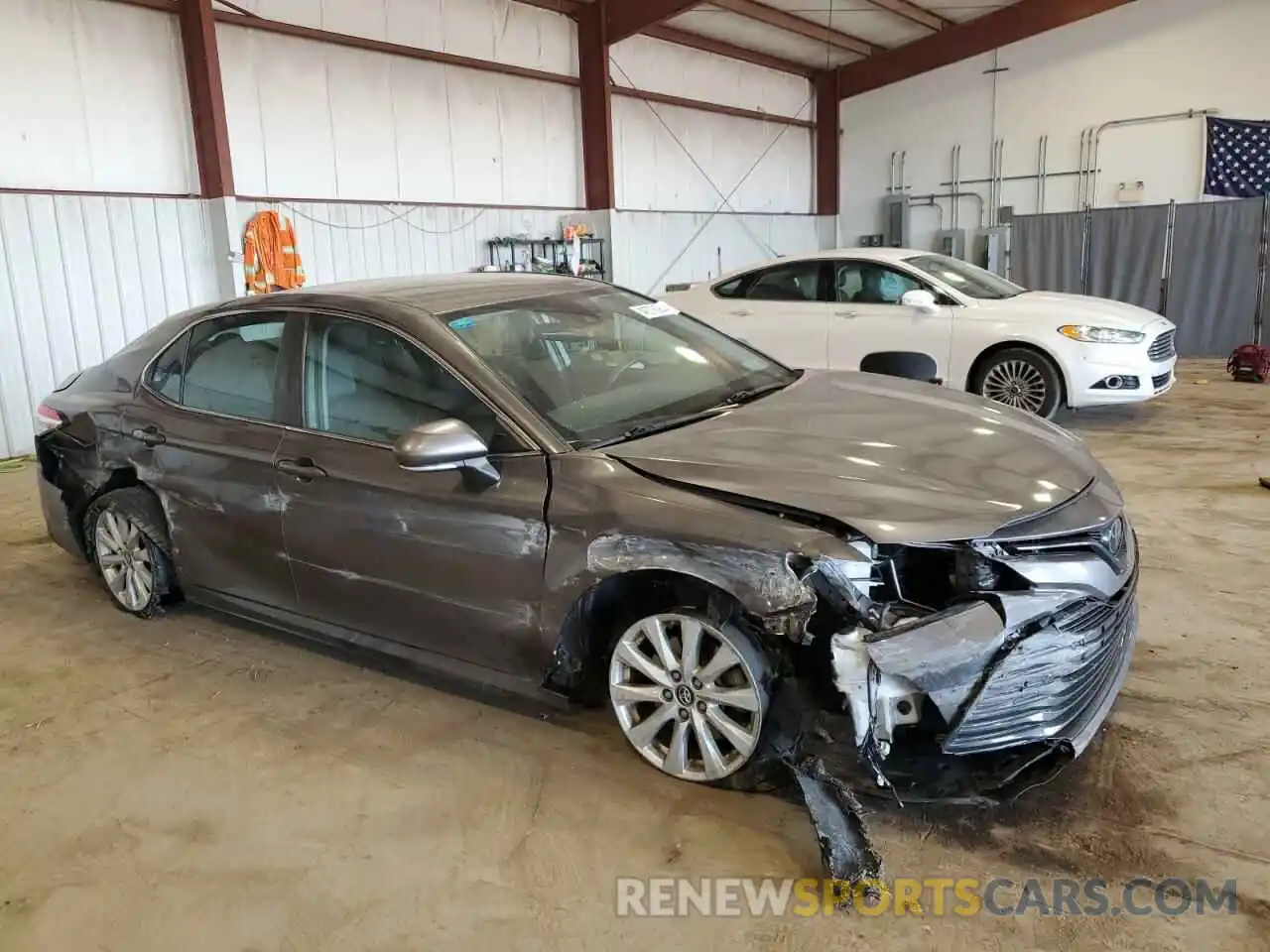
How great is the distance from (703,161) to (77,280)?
9.64m

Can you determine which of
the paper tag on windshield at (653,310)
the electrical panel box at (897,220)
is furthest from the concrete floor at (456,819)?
the electrical panel box at (897,220)

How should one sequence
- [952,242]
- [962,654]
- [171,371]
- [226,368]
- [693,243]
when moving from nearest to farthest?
[962,654], [226,368], [171,371], [693,243], [952,242]

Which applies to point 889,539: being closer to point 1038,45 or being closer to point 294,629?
point 294,629

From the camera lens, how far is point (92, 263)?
339 inches

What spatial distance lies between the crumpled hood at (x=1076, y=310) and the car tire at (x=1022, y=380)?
310mm

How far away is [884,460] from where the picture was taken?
2670 millimetres

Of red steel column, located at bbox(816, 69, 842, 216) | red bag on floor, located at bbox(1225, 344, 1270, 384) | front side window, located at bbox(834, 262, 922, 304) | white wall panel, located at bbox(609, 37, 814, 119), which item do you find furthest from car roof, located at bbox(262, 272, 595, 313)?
red steel column, located at bbox(816, 69, 842, 216)

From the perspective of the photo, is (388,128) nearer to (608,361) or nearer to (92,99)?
(92,99)

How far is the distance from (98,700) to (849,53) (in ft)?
53.4

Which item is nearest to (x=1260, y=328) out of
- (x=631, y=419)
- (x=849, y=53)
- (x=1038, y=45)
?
(x=1038, y=45)

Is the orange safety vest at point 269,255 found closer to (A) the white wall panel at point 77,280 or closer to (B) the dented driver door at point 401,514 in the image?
(A) the white wall panel at point 77,280

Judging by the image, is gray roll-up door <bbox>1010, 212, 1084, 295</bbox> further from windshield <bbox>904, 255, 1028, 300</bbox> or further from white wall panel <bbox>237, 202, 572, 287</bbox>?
white wall panel <bbox>237, 202, 572, 287</bbox>

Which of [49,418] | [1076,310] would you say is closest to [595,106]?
[1076,310]

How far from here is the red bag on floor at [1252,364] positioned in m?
10.0
